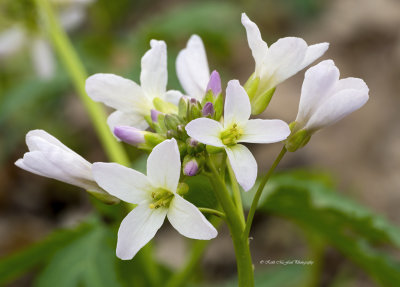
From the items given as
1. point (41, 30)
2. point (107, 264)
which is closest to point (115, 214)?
point (107, 264)

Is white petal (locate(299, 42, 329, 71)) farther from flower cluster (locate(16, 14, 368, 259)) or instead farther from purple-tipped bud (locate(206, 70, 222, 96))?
purple-tipped bud (locate(206, 70, 222, 96))

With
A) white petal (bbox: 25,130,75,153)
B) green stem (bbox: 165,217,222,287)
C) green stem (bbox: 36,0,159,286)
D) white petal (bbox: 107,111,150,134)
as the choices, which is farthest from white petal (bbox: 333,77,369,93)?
green stem (bbox: 36,0,159,286)

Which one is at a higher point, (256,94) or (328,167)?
(256,94)

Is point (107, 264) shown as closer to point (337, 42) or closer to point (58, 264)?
point (58, 264)

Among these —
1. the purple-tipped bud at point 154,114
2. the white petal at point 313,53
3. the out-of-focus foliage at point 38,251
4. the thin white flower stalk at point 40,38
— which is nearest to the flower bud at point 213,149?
the purple-tipped bud at point 154,114

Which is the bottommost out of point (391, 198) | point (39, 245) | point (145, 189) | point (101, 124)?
point (391, 198)

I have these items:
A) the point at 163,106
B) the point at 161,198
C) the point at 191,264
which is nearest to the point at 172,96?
the point at 163,106

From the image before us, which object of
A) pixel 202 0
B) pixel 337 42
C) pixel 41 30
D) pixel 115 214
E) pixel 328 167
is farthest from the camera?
pixel 202 0

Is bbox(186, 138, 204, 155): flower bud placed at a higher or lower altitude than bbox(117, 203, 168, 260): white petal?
higher
